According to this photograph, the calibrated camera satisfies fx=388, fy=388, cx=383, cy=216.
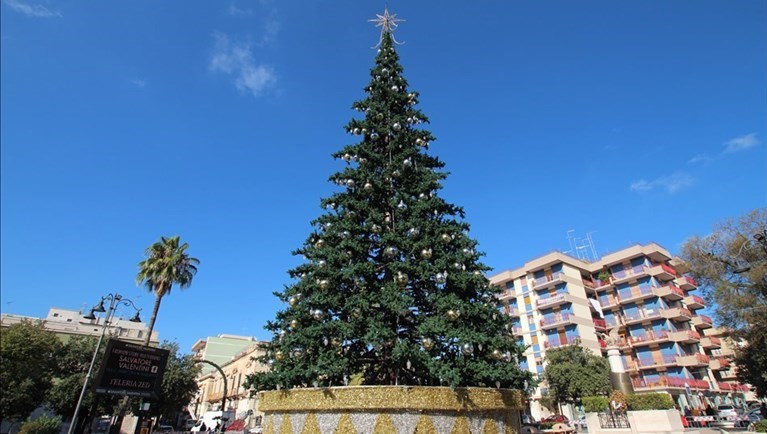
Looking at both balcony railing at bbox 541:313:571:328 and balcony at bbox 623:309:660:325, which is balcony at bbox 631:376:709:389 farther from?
balcony railing at bbox 541:313:571:328

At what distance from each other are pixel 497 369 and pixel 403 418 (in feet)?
7.73

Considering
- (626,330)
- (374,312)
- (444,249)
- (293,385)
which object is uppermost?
(626,330)

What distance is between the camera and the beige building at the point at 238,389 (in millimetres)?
46281

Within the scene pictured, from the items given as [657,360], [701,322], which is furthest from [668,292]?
[701,322]

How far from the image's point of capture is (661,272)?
48031 millimetres

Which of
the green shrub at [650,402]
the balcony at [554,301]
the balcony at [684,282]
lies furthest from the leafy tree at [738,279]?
the balcony at [684,282]

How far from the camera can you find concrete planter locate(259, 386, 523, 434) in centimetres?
742

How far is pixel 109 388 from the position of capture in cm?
1555

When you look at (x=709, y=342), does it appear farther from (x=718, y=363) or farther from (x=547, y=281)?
(x=547, y=281)

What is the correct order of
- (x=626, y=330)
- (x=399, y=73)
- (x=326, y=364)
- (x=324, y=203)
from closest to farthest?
(x=326, y=364) → (x=324, y=203) → (x=399, y=73) → (x=626, y=330)

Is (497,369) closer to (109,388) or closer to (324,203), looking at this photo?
(324,203)

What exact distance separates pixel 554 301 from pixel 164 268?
4452 centimetres

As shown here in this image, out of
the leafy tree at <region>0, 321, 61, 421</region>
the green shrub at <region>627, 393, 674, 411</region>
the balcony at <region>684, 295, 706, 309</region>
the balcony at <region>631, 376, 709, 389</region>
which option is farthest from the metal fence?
the balcony at <region>684, 295, 706, 309</region>

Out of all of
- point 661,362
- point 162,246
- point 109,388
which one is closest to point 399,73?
point 109,388
